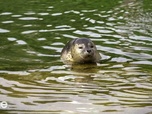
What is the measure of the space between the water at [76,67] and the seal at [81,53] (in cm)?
27

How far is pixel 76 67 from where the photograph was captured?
31.7 ft

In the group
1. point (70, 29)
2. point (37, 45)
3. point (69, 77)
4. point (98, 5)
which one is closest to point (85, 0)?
point (98, 5)

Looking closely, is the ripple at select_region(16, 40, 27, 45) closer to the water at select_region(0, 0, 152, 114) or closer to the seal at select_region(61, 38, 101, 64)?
the water at select_region(0, 0, 152, 114)

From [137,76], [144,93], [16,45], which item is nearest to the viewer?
[144,93]

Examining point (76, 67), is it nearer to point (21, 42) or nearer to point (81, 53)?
point (81, 53)

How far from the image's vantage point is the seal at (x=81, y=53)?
9.96m

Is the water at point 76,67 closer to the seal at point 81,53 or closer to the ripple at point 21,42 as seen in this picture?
the ripple at point 21,42

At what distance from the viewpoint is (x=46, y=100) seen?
22.6 feet

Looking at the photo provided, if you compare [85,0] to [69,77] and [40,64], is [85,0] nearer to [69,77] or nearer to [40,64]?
[40,64]

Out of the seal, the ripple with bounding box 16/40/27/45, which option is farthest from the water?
the seal

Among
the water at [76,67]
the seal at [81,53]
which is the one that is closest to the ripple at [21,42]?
the water at [76,67]

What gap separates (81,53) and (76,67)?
0.50 meters

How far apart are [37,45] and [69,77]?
3468mm

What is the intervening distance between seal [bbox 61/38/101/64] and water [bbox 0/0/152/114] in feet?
0.88
